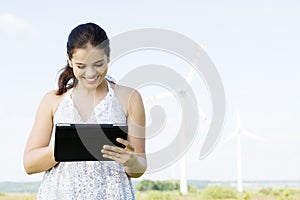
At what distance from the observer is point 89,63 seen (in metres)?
2.82

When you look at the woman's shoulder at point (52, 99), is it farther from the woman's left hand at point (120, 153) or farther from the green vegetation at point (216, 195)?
the green vegetation at point (216, 195)

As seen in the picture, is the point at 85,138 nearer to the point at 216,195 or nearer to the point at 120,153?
the point at 120,153

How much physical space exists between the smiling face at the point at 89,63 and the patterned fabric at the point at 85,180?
0.20 meters

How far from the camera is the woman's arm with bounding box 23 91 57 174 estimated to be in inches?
113

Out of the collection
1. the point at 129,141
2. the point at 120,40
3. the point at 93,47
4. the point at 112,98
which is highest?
the point at 120,40

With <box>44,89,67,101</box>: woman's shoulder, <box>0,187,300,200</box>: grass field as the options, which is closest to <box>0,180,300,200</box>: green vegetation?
<box>0,187,300,200</box>: grass field

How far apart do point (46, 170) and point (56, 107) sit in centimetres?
30

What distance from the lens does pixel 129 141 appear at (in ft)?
9.52

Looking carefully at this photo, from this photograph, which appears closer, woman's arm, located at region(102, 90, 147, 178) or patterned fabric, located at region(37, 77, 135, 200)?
woman's arm, located at region(102, 90, 147, 178)

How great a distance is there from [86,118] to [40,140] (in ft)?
0.78

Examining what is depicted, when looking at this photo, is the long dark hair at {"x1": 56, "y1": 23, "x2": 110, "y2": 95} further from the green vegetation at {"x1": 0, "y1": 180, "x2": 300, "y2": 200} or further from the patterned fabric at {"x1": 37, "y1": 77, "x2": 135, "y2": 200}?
the green vegetation at {"x1": 0, "y1": 180, "x2": 300, "y2": 200}

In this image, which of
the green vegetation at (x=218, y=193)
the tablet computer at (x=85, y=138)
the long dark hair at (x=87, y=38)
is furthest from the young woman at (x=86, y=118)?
the green vegetation at (x=218, y=193)

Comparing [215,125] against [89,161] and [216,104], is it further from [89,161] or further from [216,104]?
[89,161]

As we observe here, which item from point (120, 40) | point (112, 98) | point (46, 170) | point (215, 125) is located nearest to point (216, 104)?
point (215, 125)
